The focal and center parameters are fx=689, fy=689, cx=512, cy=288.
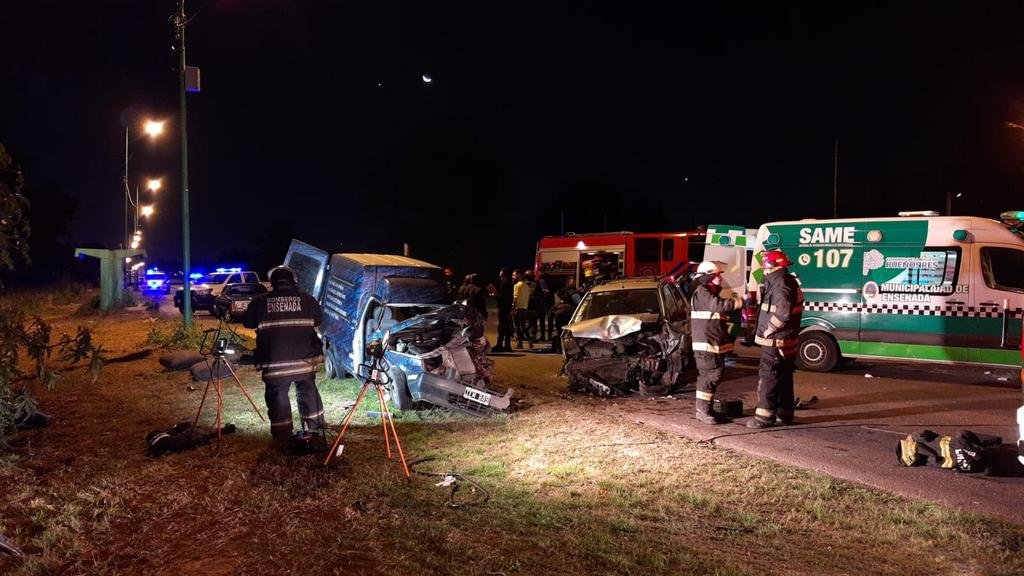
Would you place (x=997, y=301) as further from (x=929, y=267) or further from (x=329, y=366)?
(x=329, y=366)

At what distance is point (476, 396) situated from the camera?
8125 mm

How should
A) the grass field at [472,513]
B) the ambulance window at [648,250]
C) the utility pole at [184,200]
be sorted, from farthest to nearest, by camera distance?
1. the ambulance window at [648,250]
2. the utility pole at [184,200]
3. the grass field at [472,513]

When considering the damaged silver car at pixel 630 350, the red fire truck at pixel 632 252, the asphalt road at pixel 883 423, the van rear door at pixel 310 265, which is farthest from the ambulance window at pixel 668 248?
the van rear door at pixel 310 265

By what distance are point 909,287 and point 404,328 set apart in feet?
25.0

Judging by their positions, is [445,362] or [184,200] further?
[184,200]

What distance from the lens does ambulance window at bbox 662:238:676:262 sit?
2384cm

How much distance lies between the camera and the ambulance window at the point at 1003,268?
386 inches

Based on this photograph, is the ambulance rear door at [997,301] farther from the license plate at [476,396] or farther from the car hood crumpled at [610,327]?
the license plate at [476,396]

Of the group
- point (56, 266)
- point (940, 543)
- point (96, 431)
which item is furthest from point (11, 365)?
point (56, 266)

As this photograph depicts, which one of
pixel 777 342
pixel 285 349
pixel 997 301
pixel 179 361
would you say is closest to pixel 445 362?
pixel 285 349

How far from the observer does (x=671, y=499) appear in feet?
17.3

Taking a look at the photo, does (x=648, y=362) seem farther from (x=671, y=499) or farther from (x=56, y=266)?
(x=56, y=266)

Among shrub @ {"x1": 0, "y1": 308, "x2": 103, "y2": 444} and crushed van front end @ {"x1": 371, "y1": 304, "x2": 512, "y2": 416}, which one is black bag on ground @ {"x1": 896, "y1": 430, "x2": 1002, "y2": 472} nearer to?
crushed van front end @ {"x1": 371, "y1": 304, "x2": 512, "y2": 416}

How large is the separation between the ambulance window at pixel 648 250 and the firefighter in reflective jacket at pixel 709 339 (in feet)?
53.5
